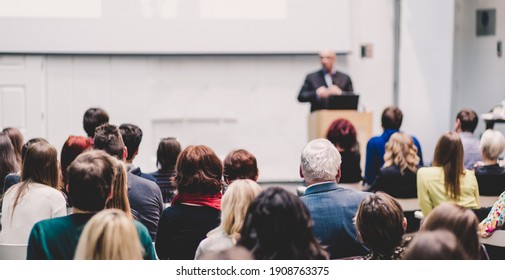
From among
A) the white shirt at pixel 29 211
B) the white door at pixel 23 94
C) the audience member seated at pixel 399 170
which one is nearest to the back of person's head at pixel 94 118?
the white shirt at pixel 29 211

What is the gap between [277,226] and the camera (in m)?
2.32

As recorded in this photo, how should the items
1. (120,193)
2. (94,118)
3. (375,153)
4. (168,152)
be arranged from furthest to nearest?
(375,153) → (94,118) → (168,152) → (120,193)

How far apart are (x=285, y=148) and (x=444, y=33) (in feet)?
7.33

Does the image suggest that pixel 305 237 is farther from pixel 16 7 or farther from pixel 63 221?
pixel 16 7

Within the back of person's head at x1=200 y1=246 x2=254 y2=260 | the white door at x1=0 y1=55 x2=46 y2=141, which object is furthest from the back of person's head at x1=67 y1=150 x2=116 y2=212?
the white door at x1=0 y1=55 x2=46 y2=141

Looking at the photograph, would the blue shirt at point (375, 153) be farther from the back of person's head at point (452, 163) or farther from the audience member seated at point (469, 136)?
the back of person's head at point (452, 163)

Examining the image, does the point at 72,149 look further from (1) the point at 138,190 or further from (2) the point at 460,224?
(2) the point at 460,224

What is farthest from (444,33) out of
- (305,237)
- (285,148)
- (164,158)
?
(305,237)

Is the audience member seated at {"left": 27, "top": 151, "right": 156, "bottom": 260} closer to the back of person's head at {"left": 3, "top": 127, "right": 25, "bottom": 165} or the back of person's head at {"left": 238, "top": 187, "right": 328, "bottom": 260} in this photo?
the back of person's head at {"left": 238, "top": 187, "right": 328, "bottom": 260}

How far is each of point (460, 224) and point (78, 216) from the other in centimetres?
136

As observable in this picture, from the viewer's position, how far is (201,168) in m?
3.49

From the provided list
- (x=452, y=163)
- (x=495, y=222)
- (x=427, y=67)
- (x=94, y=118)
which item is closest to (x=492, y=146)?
(x=452, y=163)

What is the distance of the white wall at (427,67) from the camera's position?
8312 millimetres

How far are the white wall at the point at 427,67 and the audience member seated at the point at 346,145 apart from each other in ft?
10.4
